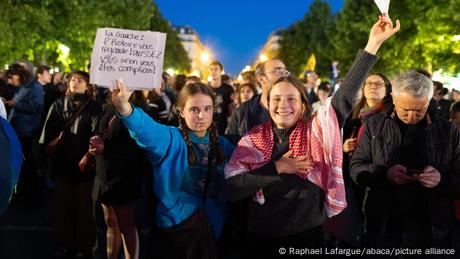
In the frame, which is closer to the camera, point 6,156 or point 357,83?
point 6,156

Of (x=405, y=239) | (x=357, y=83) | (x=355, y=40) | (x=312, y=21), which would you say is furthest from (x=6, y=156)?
(x=312, y=21)

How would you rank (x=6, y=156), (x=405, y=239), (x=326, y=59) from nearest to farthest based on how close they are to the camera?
1. (x=6, y=156)
2. (x=405, y=239)
3. (x=326, y=59)

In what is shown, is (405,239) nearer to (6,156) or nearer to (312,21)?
(6,156)

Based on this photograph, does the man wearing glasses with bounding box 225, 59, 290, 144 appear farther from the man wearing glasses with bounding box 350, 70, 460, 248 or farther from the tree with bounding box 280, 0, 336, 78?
the tree with bounding box 280, 0, 336, 78

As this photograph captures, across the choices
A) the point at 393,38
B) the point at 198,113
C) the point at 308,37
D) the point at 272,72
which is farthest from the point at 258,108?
the point at 308,37

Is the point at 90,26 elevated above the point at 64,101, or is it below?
above

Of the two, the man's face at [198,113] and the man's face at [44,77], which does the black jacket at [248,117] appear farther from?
the man's face at [44,77]

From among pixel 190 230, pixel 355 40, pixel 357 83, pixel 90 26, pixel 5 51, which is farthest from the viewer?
pixel 355 40

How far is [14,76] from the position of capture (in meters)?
8.57

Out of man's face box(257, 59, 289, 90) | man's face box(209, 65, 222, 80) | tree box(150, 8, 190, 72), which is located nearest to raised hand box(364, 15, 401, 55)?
man's face box(257, 59, 289, 90)

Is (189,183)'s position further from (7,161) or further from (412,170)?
(412,170)

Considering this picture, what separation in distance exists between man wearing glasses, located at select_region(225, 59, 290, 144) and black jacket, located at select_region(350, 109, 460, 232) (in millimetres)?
1404

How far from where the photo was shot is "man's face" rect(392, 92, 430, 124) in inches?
142

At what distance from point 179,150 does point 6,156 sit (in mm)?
1088
